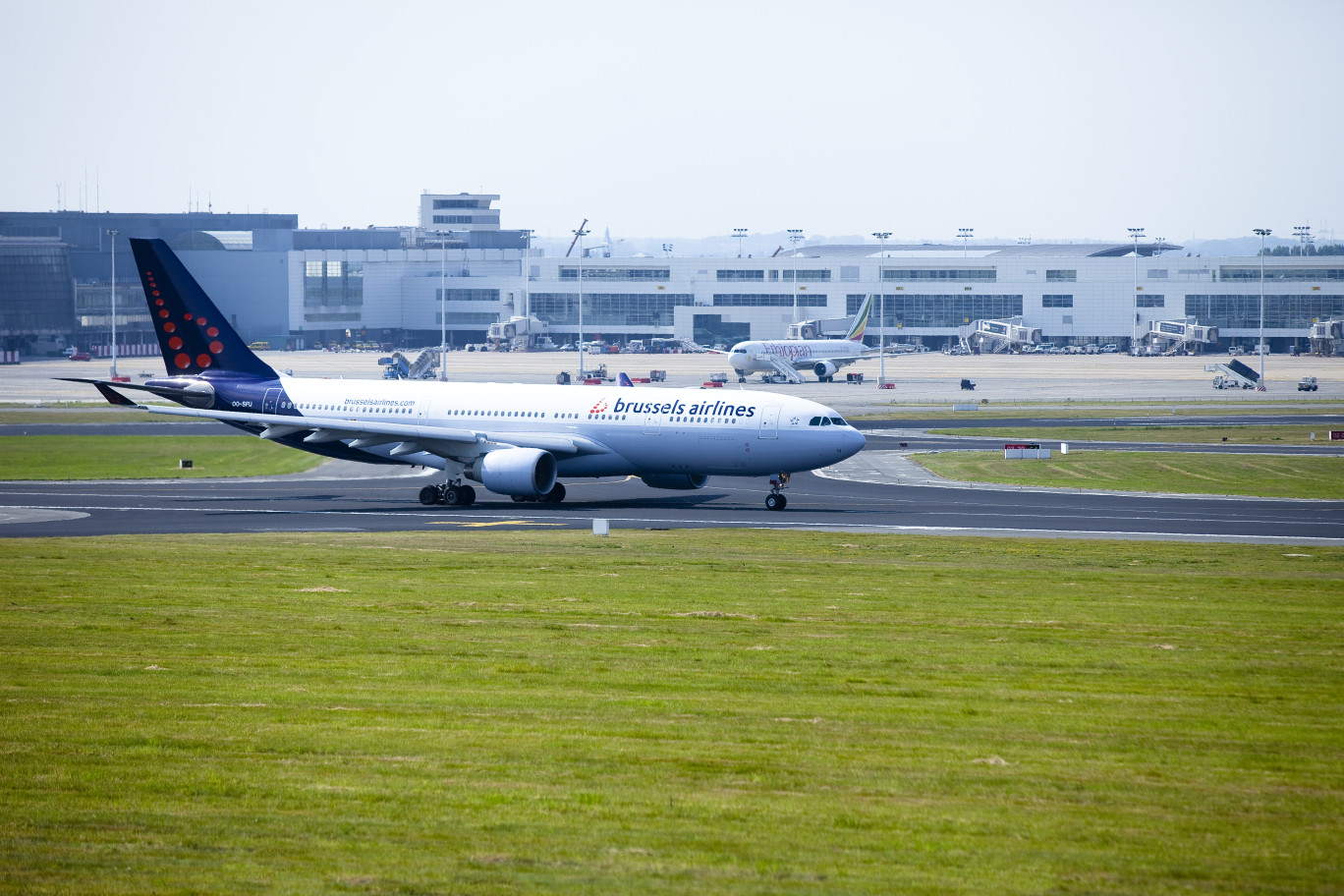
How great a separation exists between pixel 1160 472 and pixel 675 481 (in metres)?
26.4

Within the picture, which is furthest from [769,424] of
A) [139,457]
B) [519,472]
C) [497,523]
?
[139,457]

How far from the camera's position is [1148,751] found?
17125 mm

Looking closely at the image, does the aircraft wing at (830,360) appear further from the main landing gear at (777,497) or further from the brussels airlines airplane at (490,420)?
the main landing gear at (777,497)

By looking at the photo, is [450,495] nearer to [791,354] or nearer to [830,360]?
[791,354]

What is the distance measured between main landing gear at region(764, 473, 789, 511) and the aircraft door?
6.94 feet

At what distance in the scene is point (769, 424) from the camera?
2048 inches

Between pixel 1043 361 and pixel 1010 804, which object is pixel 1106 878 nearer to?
pixel 1010 804

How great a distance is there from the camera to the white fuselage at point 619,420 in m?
52.1

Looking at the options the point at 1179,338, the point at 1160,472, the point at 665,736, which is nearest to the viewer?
the point at 665,736

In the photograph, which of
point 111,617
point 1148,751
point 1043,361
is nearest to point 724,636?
point 1148,751

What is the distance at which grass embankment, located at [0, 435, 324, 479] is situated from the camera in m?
68.7

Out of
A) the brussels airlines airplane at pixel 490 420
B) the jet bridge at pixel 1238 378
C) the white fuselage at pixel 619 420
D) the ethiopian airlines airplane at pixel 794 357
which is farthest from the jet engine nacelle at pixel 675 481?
the jet bridge at pixel 1238 378

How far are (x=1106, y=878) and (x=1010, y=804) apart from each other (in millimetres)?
2211

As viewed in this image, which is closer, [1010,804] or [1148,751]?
[1010,804]
